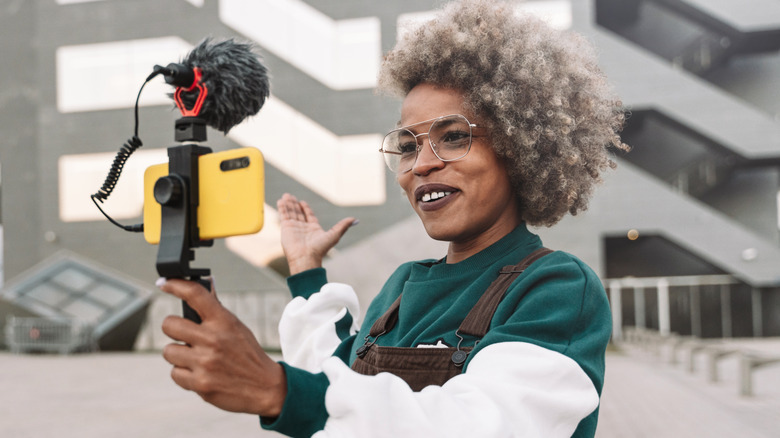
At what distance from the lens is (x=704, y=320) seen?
2044 cm

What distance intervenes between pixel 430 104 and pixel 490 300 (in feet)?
1.79

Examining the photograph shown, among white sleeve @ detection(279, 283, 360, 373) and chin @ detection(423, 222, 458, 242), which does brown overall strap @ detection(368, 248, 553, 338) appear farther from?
white sleeve @ detection(279, 283, 360, 373)

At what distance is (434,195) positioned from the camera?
5.79 feet

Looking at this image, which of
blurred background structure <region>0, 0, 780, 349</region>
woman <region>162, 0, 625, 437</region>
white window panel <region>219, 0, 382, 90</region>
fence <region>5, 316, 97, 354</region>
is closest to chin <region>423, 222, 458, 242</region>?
woman <region>162, 0, 625, 437</region>

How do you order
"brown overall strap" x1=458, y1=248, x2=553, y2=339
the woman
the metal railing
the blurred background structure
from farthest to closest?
the metal railing
the blurred background structure
"brown overall strap" x1=458, y1=248, x2=553, y2=339
the woman

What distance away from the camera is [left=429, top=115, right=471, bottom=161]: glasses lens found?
1.74 meters

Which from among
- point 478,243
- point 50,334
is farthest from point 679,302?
point 478,243

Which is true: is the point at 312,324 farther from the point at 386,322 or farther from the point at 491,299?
the point at 491,299

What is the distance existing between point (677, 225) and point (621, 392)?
1001 centimetres

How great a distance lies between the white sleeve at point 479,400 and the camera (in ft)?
3.81

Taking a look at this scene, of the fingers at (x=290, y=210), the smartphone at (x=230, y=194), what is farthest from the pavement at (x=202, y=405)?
the smartphone at (x=230, y=194)

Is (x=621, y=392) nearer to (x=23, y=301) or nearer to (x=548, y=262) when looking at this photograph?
(x=548, y=262)

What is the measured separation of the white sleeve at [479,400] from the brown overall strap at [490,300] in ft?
0.56

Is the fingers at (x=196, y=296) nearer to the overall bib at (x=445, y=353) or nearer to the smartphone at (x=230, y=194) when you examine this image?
the smartphone at (x=230, y=194)
